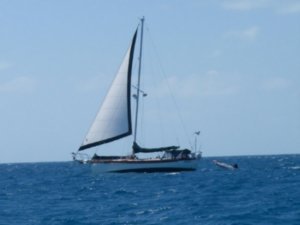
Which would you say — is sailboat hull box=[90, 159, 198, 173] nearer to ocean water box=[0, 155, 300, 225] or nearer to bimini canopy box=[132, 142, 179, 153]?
bimini canopy box=[132, 142, 179, 153]

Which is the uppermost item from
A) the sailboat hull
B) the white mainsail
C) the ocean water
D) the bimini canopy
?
the white mainsail

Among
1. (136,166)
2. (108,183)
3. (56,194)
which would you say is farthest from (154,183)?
(136,166)

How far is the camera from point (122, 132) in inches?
2714

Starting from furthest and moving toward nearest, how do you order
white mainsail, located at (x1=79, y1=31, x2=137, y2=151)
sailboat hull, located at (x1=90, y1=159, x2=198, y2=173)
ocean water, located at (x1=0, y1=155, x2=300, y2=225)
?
white mainsail, located at (x1=79, y1=31, x2=137, y2=151) → sailboat hull, located at (x1=90, y1=159, x2=198, y2=173) → ocean water, located at (x1=0, y1=155, x2=300, y2=225)

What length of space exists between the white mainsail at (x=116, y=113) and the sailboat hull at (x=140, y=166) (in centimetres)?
229

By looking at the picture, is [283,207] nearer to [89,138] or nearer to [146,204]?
[146,204]

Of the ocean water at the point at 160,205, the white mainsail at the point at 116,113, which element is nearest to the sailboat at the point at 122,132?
the white mainsail at the point at 116,113

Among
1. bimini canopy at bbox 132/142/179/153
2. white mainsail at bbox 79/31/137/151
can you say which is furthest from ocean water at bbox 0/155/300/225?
bimini canopy at bbox 132/142/179/153

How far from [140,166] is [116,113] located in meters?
5.66

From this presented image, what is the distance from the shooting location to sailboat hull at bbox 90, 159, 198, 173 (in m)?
68.3

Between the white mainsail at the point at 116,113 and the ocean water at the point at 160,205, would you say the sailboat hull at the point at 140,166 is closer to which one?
the white mainsail at the point at 116,113

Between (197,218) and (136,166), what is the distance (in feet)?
130

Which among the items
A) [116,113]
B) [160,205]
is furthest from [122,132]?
[160,205]

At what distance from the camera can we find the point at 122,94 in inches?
2739
